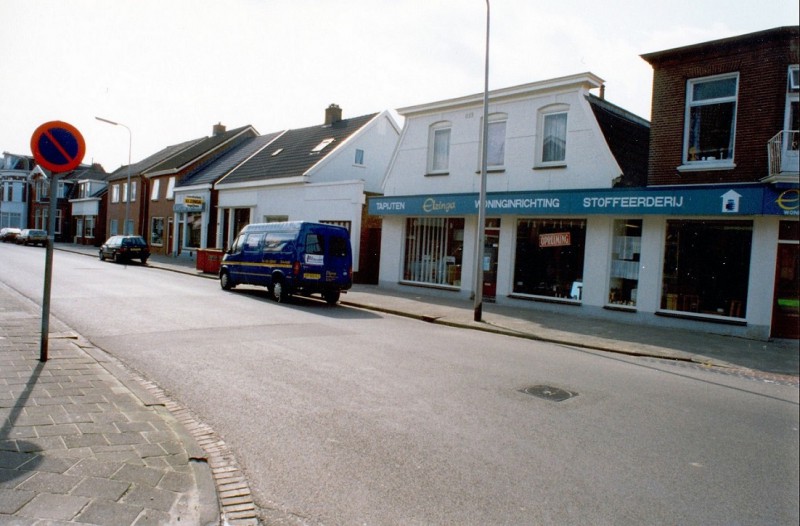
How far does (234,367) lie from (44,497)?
390 centimetres

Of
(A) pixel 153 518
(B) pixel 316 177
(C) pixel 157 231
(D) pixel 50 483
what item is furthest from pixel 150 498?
(C) pixel 157 231

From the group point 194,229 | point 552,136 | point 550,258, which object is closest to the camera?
point 550,258

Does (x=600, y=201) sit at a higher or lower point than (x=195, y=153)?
lower

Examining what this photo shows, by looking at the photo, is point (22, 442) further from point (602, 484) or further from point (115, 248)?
point (115, 248)

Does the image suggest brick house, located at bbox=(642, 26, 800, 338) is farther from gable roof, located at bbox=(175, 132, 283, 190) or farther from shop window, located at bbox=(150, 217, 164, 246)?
shop window, located at bbox=(150, 217, 164, 246)

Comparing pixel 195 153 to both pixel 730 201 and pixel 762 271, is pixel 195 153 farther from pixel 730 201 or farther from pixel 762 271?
pixel 762 271

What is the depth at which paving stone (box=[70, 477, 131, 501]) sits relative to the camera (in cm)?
347

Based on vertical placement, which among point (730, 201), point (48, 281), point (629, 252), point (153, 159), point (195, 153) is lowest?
point (48, 281)

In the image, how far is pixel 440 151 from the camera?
19.2m

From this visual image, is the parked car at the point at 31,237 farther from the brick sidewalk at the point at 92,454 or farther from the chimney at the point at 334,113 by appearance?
the brick sidewalk at the point at 92,454

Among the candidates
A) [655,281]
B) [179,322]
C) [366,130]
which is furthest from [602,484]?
[366,130]

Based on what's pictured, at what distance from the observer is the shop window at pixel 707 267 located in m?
12.6

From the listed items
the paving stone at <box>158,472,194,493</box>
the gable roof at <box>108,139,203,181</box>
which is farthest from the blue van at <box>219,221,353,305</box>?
the gable roof at <box>108,139,203,181</box>

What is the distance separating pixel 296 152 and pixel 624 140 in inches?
682
